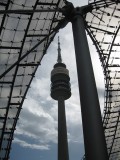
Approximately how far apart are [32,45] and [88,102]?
15.4 meters

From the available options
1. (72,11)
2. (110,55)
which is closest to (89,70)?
(72,11)

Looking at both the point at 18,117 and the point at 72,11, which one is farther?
the point at 18,117

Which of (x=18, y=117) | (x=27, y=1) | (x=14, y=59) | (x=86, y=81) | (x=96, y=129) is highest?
(x=27, y=1)

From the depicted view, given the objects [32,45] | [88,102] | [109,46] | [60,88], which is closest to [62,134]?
[60,88]

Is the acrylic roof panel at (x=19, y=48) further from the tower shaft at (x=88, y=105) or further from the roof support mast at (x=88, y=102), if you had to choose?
the tower shaft at (x=88, y=105)

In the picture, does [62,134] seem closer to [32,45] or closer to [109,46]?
[109,46]

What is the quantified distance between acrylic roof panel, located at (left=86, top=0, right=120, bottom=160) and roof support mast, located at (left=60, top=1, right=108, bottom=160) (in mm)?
6258

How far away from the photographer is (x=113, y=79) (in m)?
33.1

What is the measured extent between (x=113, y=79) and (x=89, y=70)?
19490 mm

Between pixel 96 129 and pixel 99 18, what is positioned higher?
pixel 99 18

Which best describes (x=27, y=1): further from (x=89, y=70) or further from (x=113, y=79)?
(x=113, y=79)

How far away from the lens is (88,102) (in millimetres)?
12961

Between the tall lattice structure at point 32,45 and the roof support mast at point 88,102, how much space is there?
11.0ft

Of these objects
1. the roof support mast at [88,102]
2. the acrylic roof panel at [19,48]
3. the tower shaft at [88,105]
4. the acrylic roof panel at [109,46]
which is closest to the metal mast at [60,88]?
the acrylic roof panel at [109,46]
